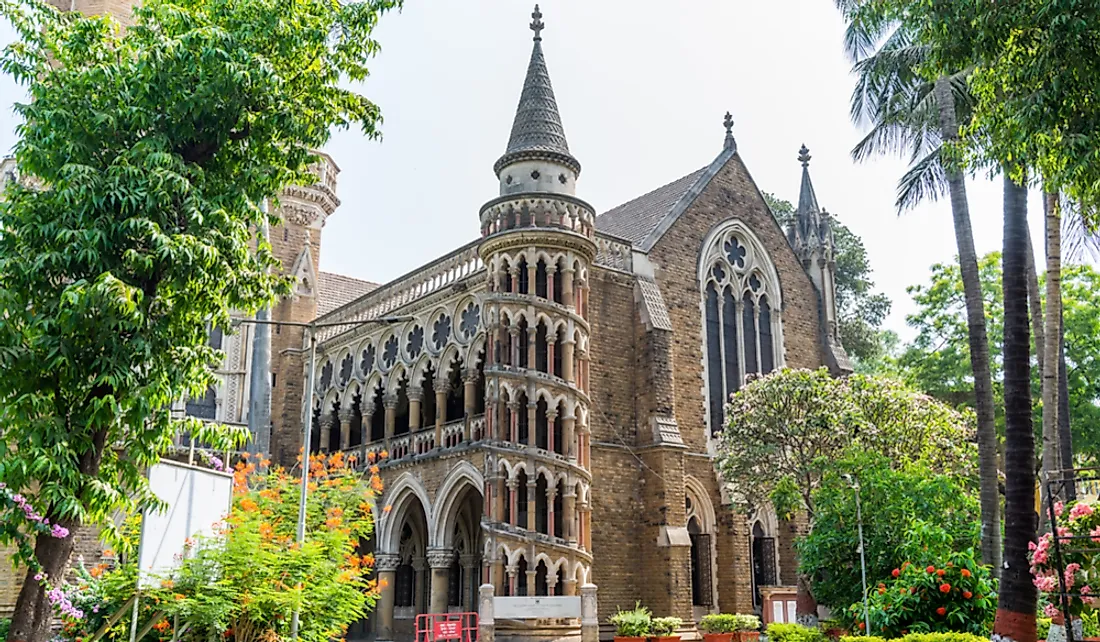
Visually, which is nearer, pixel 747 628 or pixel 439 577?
pixel 747 628

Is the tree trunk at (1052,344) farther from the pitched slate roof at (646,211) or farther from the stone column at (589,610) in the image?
the pitched slate roof at (646,211)

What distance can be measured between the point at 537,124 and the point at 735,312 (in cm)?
860

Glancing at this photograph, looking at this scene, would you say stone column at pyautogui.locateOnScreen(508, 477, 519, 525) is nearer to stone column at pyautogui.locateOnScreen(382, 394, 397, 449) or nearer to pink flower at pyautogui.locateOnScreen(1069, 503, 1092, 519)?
stone column at pyautogui.locateOnScreen(382, 394, 397, 449)

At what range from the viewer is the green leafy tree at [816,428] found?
22891 mm

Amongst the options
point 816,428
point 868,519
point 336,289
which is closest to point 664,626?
point 868,519

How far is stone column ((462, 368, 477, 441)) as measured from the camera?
77.8 ft

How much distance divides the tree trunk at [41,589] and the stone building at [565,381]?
9192 mm

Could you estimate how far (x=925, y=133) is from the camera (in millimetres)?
23062

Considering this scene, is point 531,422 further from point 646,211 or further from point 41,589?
point 41,589

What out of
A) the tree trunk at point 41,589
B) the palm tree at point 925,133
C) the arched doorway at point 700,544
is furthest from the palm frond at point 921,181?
the tree trunk at point 41,589

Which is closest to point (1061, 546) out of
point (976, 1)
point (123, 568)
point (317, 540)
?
point (976, 1)

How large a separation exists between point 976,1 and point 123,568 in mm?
13167

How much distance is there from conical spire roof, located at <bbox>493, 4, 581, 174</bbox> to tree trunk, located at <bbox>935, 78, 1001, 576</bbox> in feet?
28.1

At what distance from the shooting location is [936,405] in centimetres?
2377
